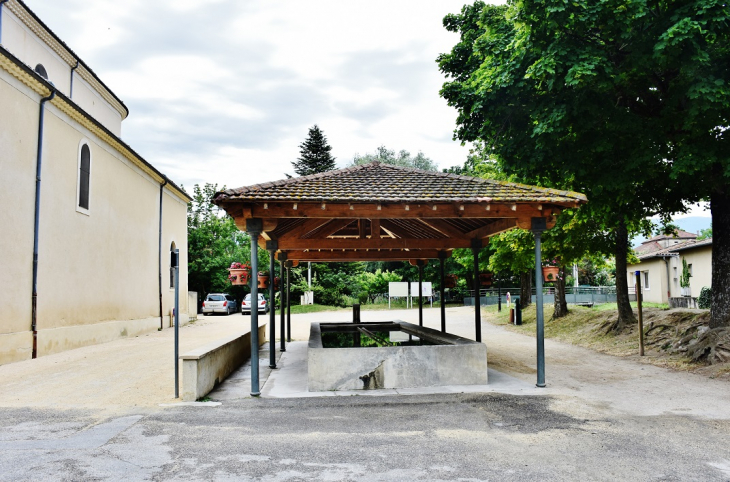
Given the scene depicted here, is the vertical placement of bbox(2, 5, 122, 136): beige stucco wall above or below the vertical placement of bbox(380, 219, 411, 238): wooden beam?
above

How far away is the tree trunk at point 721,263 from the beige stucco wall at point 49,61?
18140mm

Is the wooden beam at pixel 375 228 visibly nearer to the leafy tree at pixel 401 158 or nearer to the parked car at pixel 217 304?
the parked car at pixel 217 304

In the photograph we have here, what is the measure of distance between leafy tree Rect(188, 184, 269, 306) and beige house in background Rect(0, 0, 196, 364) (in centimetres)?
1511

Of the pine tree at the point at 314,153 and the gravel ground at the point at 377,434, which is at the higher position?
the pine tree at the point at 314,153

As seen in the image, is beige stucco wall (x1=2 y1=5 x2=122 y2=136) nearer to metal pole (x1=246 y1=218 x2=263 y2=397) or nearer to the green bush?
metal pole (x1=246 y1=218 x2=263 y2=397)

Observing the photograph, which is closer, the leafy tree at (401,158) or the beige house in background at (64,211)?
the beige house in background at (64,211)

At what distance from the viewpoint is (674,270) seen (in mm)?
29141

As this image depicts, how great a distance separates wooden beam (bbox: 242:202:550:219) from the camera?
805 centimetres

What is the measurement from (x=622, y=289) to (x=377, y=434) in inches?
461

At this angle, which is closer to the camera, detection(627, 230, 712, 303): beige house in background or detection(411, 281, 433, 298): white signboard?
detection(627, 230, 712, 303): beige house in background

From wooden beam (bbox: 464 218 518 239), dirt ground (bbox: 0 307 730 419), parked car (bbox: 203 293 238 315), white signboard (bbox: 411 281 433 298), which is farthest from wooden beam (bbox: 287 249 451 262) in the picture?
parked car (bbox: 203 293 238 315)

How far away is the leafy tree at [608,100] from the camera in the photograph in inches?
351

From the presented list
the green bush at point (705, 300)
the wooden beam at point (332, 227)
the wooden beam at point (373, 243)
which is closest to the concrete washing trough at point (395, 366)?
the wooden beam at point (373, 243)

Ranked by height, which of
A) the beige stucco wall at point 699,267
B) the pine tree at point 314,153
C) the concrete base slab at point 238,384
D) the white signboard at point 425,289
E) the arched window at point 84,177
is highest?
the pine tree at point 314,153
